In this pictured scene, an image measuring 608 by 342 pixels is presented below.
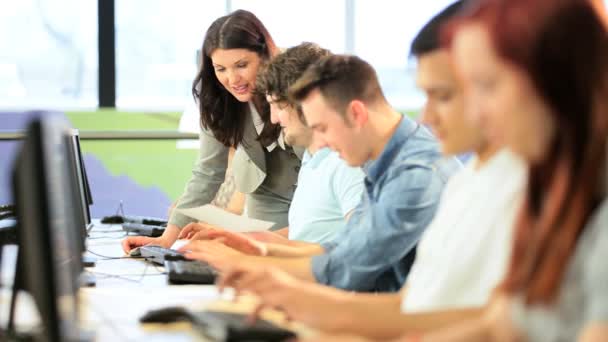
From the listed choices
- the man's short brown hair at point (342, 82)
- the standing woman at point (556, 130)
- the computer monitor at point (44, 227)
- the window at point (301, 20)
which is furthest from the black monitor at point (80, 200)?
the window at point (301, 20)

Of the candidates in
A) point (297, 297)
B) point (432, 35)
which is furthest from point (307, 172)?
point (297, 297)

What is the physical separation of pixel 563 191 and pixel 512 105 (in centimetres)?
12

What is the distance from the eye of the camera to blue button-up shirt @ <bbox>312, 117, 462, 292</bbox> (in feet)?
7.49

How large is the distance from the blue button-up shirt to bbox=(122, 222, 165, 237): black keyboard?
1631mm

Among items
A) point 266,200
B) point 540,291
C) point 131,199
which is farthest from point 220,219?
point 131,199

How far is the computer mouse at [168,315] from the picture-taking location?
1850 millimetres

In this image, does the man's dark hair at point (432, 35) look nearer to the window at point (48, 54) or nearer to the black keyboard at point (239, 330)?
the black keyboard at point (239, 330)

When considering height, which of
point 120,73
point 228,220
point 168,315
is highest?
point 168,315

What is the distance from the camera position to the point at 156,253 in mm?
3051

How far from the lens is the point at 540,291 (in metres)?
1.24

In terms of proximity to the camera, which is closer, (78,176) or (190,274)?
(190,274)

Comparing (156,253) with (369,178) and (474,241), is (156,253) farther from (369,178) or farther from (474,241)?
(474,241)

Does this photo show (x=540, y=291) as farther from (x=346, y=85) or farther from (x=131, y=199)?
(x=131, y=199)

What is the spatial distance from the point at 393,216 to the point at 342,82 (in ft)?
1.44
